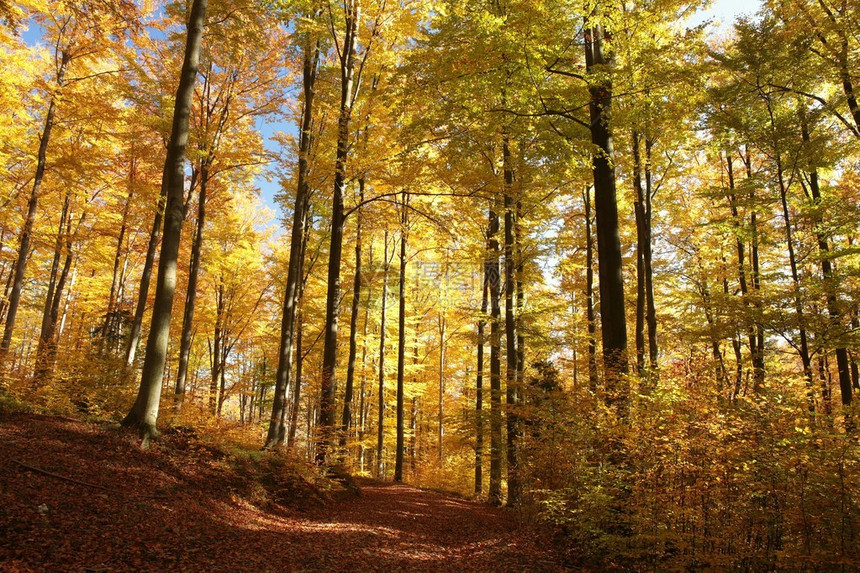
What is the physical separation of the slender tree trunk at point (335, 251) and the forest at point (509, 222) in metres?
0.10

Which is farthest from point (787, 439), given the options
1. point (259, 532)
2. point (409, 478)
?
point (409, 478)

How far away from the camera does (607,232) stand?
7.60 meters

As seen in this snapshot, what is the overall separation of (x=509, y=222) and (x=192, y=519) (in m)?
10.3

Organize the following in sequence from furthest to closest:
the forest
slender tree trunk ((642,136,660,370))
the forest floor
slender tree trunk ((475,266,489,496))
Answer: slender tree trunk ((642,136,660,370))
slender tree trunk ((475,266,489,496))
the forest
the forest floor

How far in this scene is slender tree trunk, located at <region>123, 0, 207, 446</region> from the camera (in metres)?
7.09

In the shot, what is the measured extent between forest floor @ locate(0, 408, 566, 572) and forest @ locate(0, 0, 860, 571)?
413mm

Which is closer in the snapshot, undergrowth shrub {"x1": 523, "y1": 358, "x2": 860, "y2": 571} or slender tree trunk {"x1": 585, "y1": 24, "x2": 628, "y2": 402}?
undergrowth shrub {"x1": 523, "y1": 358, "x2": 860, "y2": 571}

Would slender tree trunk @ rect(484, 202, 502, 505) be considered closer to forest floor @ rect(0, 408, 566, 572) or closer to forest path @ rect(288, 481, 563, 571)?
forest path @ rect(288, 481, 563, 571)

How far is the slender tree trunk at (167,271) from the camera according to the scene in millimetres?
7086

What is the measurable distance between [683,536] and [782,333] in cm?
836

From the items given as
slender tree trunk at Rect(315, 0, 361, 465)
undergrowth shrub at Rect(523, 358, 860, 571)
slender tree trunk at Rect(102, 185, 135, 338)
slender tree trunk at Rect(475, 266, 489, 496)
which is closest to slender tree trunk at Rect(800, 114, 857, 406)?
undergrowth shrub at Rect(523, 358, 860, 571)

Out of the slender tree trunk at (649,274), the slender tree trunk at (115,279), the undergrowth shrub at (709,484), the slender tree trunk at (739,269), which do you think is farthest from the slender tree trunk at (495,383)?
the slender tree trunk at (115,279)

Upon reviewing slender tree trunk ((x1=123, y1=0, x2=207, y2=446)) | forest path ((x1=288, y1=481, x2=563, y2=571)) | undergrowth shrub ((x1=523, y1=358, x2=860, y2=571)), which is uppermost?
slender tree trunk ((x1=123, y1=0, x2=207, y2=446))

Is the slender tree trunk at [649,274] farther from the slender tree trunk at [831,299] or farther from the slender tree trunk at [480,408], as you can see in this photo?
the slender tree trunk at [480,408]
